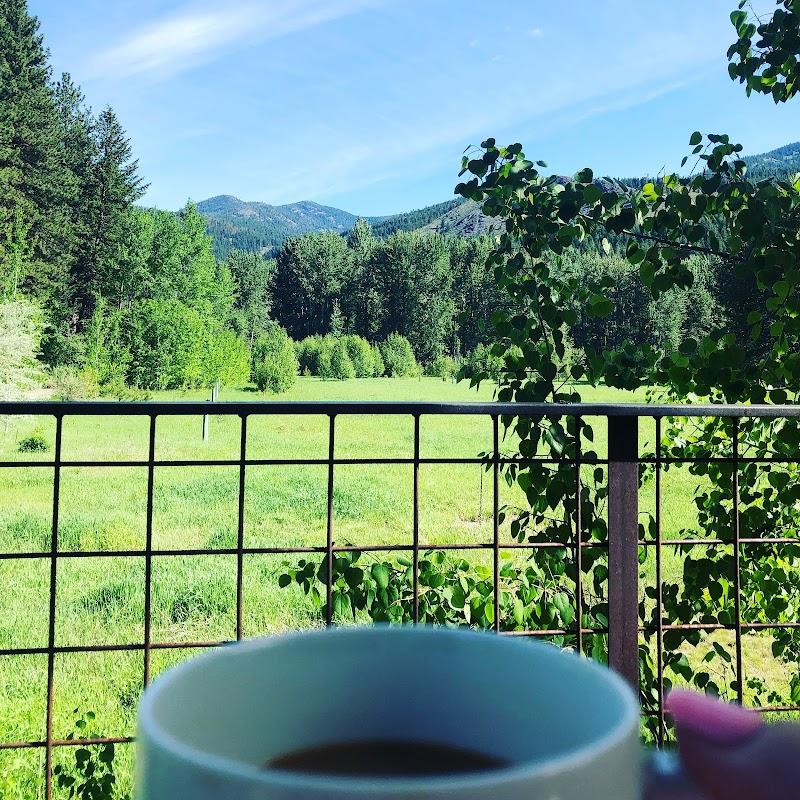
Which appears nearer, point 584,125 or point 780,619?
point 780,619

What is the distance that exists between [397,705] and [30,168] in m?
23.2

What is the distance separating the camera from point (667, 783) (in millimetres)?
217

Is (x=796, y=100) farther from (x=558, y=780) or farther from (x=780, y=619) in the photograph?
(x=558, y=780)

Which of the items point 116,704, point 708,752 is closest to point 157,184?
point 116,704

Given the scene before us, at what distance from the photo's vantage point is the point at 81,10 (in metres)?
39.6

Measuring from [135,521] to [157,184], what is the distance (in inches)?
743

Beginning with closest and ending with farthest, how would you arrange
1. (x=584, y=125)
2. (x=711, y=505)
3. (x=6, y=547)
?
(x=711, y=505) → (x=6, y=547) → (x=584, y=125)

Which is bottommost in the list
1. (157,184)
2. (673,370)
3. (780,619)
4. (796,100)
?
(780,619)

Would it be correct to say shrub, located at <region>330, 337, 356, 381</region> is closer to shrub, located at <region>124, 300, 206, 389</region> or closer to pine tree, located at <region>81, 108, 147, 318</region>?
shrub, located at <region>124, 300, 206, 389</region>

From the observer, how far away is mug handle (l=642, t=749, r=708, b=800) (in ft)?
0.70

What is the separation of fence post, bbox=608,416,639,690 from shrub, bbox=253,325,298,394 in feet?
86.7

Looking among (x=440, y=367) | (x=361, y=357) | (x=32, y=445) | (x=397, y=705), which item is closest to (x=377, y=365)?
(x=361, y=357)

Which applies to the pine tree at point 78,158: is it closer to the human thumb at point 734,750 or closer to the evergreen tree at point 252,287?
the evergreen tree at point 252,287

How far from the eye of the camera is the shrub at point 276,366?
91.3 ft
